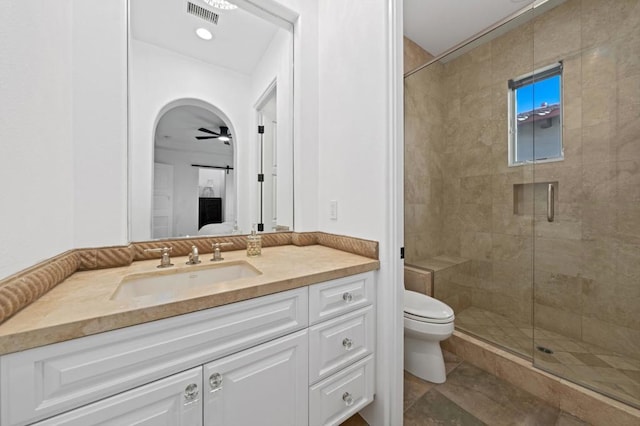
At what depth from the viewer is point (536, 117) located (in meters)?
2.06

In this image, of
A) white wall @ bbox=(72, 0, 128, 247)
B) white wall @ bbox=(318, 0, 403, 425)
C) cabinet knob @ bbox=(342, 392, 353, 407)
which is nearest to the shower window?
white wall @ bbox=(318, 0, 403, 425)

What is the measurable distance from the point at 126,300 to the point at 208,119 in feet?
3.60

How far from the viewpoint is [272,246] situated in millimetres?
1576

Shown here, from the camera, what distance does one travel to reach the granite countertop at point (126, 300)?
0.52m

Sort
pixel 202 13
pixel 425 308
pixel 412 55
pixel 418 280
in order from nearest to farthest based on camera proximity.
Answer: pixel 202 13
pixel 425 308
pixel 418 280
pixel 412 55

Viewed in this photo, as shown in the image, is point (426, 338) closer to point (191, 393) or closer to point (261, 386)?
point (261, 386)

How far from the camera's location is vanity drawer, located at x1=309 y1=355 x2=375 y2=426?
0.97 meters

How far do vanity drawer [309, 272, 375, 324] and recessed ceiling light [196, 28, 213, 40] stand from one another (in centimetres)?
153

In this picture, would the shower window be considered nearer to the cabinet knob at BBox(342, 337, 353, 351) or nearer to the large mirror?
the large mirror

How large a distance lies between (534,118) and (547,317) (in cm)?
171

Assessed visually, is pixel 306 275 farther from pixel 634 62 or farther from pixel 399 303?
pixel 634 62

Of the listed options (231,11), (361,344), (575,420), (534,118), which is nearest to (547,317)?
(575,420)

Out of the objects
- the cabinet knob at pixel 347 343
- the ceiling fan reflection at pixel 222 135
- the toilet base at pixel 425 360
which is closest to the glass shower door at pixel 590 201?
the toilet base at pixel 425 360

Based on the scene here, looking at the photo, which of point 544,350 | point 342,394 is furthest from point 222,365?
point 544,350
